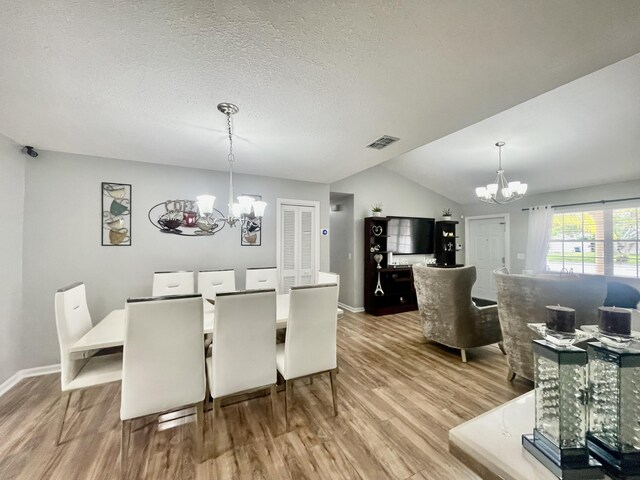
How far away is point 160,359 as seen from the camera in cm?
156

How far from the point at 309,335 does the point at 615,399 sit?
1674 millimetres

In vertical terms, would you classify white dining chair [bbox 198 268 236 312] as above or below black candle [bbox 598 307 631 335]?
below

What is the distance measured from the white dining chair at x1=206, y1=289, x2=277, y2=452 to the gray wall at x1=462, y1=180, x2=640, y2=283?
19.2 ft

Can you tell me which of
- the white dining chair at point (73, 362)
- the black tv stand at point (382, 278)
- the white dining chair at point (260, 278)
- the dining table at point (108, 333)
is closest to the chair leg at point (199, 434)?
the dining table at point (108, 333)

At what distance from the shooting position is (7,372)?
8.09 feet

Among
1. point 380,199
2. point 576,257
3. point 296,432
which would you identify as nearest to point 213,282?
point 296,432

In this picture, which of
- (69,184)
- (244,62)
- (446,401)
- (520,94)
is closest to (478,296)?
(446,401)

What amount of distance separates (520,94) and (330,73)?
54.6 inches

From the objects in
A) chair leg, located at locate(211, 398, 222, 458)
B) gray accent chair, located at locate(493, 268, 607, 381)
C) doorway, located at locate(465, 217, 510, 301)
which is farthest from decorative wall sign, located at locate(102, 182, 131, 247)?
doorway, located at locate(465, 217, 510, 301)

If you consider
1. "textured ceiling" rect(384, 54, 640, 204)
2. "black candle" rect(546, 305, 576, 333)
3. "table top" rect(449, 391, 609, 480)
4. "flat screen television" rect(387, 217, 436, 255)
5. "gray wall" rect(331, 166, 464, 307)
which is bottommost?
"table top" rect(449, 391, 609, 480)

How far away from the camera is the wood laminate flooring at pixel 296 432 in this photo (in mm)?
1558

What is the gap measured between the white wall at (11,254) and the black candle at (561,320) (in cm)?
406

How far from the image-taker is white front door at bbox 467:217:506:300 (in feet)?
19.0

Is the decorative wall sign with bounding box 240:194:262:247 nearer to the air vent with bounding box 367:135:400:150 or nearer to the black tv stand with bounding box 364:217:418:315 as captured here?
the air vent with bounding box 367:135:400:150
